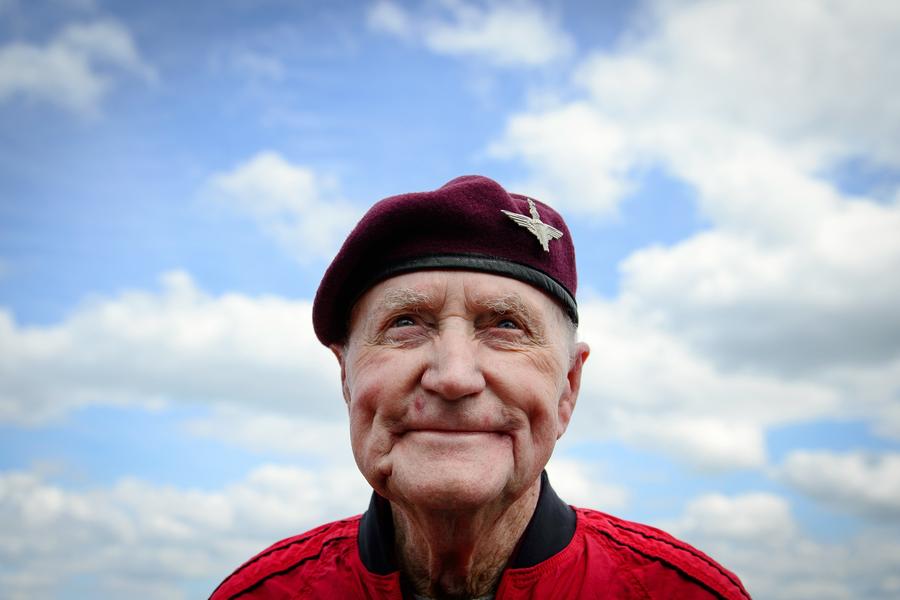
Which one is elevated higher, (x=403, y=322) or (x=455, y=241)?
(x=455, y=241)

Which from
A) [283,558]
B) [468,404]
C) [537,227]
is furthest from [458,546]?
[537,227]

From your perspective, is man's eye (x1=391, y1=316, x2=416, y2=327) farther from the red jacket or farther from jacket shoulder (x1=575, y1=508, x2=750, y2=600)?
jacket shoulder (x1=575, y1=508, x2=750, y2=600)

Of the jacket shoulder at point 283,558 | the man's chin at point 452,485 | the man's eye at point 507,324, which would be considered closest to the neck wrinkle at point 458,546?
the man's chin at point 452,485

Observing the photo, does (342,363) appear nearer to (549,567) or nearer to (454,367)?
(454,367)

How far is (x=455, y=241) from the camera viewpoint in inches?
163

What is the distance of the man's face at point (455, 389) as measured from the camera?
3.80 m

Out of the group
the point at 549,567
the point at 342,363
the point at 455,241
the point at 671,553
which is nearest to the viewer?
the point at 455,241

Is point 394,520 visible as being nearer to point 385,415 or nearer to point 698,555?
point 385,415

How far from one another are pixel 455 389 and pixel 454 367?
0.10 m

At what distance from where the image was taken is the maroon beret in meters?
4.12

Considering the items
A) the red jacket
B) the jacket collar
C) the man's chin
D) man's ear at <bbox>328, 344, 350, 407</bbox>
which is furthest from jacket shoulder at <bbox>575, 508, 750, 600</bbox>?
man's ear at <bbox>328, 344, 350, 407</bbox>

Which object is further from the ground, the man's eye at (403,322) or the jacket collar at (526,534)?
the man's eye at (403,322)

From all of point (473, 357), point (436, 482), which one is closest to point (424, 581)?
point (436, 482)

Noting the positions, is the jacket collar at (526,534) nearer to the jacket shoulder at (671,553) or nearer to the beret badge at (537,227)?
the jacket shoulder at (671,553)
